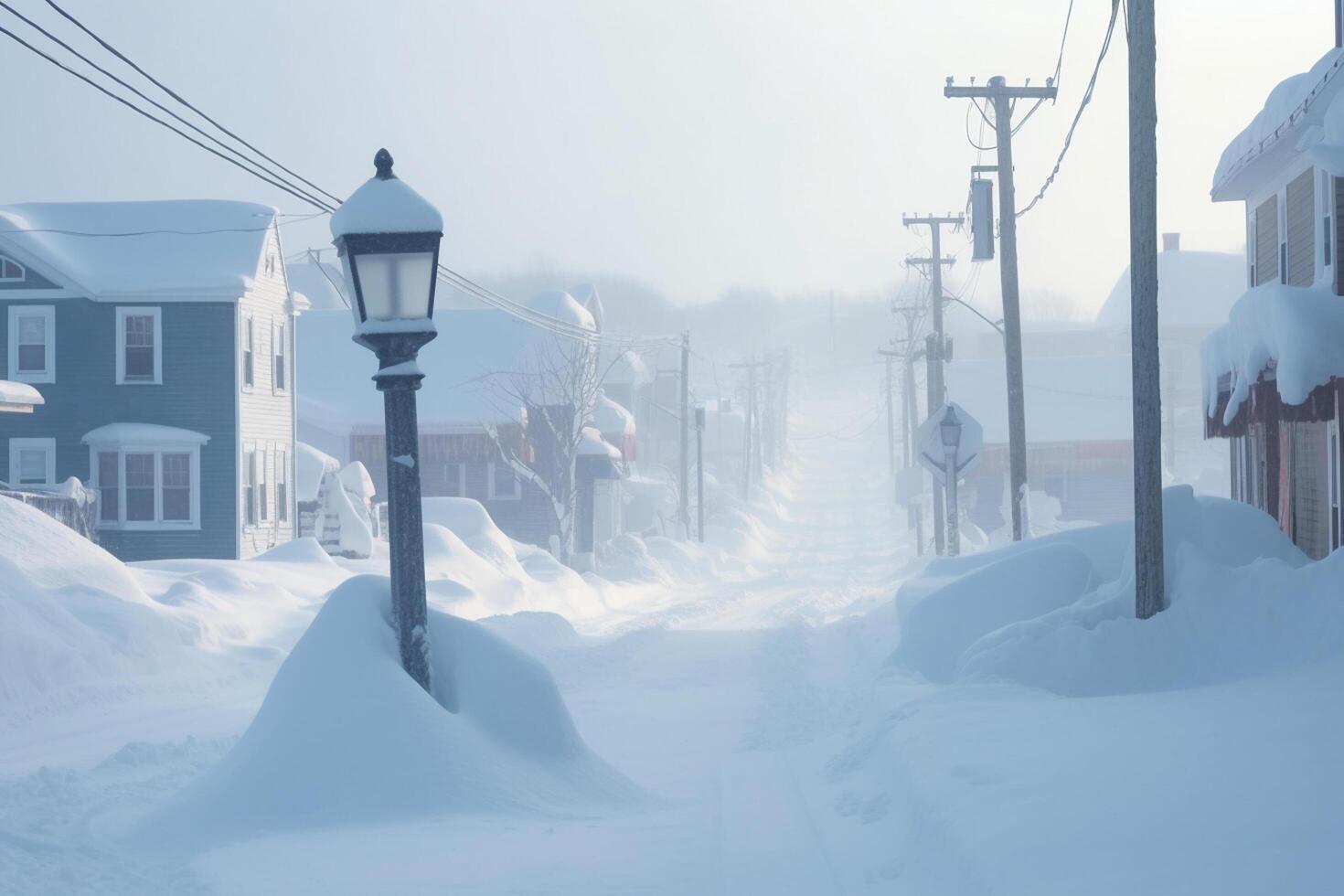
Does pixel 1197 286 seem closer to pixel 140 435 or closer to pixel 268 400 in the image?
pixel 268 400

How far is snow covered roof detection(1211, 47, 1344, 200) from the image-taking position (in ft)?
52.1

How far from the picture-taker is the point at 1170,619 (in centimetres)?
1219

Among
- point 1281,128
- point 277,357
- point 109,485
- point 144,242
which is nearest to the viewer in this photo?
point 1281,128

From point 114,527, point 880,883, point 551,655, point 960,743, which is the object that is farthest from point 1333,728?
point 114,527

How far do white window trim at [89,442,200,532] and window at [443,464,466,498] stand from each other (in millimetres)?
15749

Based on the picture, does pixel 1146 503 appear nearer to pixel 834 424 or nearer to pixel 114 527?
pixel 114 527

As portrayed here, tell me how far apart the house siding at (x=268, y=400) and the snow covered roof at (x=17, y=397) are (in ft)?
14.6

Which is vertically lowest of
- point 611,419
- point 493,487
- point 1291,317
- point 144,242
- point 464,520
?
point 464,520

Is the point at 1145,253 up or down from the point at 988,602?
up

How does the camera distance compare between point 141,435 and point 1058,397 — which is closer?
point 141,435

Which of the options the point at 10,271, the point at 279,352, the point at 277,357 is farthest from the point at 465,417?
the point at 10,271

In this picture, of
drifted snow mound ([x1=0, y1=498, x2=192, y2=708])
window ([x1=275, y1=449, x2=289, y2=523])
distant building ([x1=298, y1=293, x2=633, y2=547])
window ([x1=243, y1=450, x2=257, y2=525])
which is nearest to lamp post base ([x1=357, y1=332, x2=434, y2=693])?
drifted snow mound ([x1=0, y1=498, x2=192, y2=708])

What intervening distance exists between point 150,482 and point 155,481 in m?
0.18

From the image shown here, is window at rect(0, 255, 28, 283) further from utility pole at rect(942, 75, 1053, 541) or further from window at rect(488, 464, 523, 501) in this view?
utility pole at rect(942, 75, 1053, 541)
